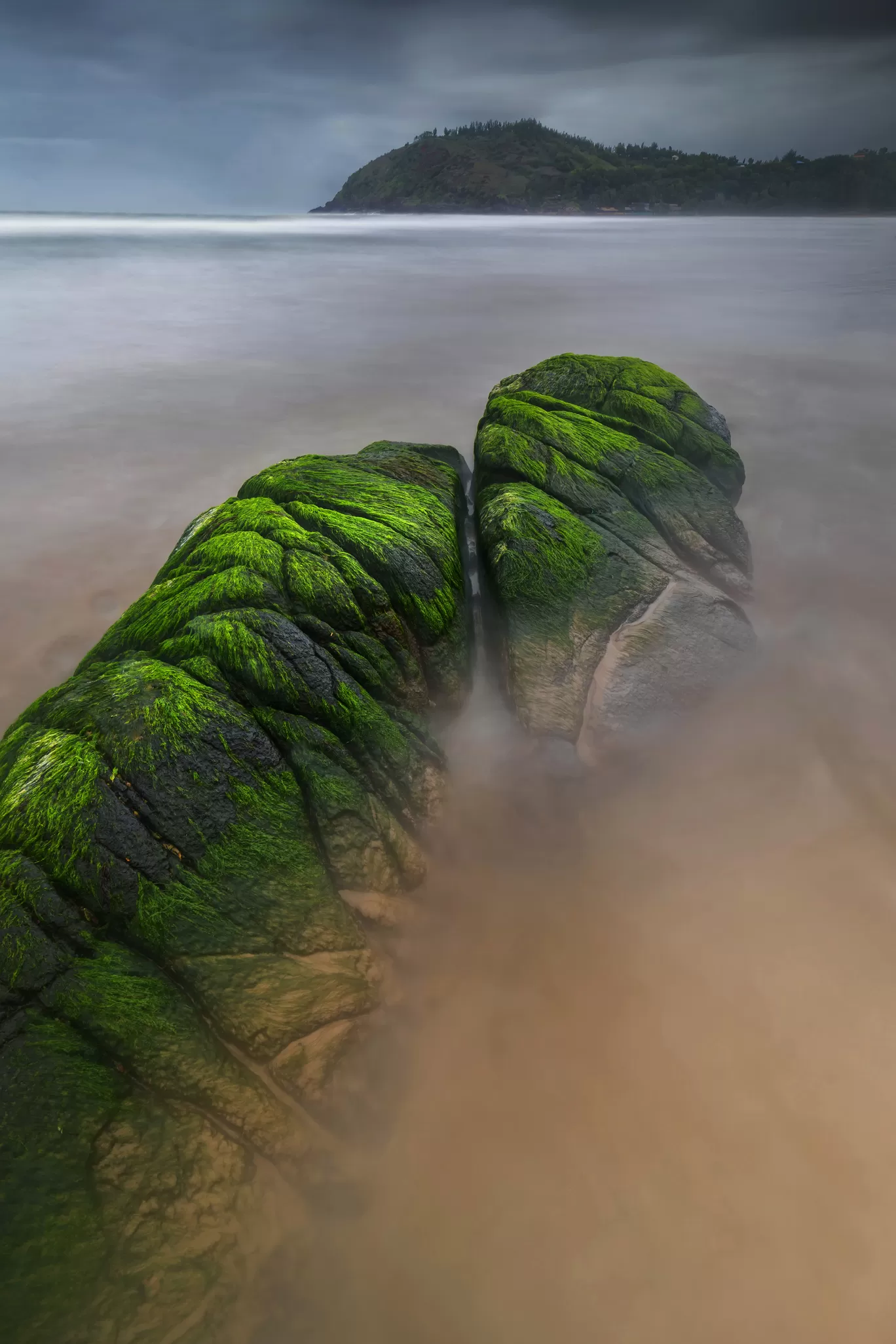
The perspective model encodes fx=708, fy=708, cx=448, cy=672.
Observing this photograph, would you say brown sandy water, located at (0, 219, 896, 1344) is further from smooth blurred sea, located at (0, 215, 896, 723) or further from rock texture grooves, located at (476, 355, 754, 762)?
rock texture grooves, located at (476, 355, 754, 762)

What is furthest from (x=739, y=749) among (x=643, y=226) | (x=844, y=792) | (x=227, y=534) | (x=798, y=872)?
(x=643, y=226)

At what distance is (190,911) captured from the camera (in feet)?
8.75

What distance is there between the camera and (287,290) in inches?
1121

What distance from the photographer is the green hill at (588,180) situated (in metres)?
96.2

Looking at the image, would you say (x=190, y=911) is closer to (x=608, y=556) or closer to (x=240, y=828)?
(x=240, y=828)

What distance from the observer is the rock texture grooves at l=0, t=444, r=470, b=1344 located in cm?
210

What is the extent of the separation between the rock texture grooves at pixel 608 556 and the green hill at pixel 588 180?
116 metres

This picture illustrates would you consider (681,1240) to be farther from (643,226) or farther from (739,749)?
(643,226)

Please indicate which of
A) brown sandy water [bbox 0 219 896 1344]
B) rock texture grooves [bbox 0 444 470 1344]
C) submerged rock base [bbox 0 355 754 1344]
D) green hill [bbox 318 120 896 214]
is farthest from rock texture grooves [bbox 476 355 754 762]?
green hill [bbox 318 120 896 214]

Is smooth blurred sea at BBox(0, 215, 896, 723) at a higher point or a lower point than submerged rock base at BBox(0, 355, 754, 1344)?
lower

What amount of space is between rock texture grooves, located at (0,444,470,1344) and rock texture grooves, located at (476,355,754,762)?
0.96m

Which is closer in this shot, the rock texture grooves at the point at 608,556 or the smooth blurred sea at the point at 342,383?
the rock texture grooves at the point at 608,556

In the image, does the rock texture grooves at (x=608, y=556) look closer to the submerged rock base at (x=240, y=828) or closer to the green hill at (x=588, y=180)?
the submerged rock base at (x=240, y=828)

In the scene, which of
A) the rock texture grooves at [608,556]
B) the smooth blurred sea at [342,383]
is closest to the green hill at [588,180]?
the smooth blurred sea at [342,383]
